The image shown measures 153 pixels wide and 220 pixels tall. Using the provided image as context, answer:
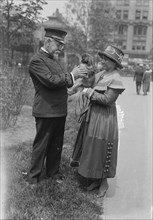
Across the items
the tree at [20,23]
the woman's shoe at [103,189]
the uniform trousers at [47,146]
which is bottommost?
the woman's shoe at [103,189]

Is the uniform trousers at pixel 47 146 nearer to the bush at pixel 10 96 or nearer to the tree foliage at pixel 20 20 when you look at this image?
the bush at pixel 10 96

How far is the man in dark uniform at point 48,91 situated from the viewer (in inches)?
100

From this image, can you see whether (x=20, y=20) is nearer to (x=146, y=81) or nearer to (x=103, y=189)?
(x=103, y=189)

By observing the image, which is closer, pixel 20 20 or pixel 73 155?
pixel 73 155

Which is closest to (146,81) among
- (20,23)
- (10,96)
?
(20,23)

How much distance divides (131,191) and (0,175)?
1.42m

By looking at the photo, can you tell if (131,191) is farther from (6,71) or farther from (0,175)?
(6,71)

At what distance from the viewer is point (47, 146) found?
9.55 feet

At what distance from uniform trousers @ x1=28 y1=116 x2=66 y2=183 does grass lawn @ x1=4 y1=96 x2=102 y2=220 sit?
140 mm

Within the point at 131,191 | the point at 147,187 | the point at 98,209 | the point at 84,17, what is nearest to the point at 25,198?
the point at 98,209

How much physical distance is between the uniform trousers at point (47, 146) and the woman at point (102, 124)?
282 mm

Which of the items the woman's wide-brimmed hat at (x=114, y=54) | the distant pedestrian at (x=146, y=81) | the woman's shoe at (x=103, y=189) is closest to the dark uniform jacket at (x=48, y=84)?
the woman's wide-brimmed hat at (x=114, y=54)

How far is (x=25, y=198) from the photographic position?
2.61 meters

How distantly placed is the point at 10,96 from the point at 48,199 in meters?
2.97
